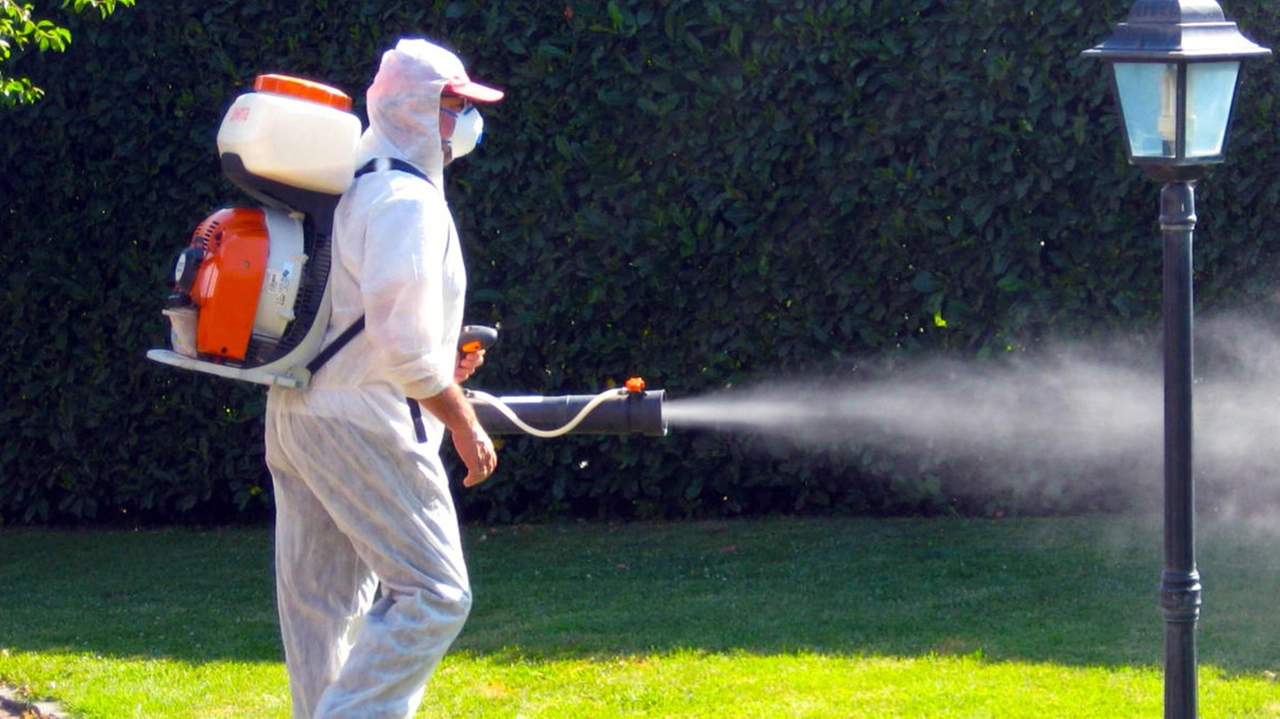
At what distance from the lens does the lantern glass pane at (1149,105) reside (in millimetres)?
4133

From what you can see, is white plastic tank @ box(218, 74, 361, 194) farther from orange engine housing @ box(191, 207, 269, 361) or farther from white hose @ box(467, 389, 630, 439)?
white hose @ box(467, 389, 630, 439)

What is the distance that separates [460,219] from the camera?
807 cm

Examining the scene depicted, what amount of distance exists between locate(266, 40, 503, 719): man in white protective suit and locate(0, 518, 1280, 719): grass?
4.15 feet

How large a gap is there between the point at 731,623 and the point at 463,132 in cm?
262

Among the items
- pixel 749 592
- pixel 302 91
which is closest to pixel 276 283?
pixel 302 91

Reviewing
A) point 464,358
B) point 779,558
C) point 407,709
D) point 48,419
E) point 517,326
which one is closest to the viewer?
point 407,709

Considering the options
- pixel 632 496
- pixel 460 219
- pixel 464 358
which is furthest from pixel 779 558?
pixel 464 358

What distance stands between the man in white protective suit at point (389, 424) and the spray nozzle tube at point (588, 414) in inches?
17.1

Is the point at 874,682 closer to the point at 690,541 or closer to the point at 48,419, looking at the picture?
the point at 690,541

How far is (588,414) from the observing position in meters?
4.77

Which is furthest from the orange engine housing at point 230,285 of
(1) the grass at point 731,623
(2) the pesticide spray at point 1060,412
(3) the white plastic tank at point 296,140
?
(2) the pesticide spray at point 1060,412

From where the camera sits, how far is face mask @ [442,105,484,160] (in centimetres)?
437

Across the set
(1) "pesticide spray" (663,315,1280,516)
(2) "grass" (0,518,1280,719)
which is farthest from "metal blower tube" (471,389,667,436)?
(1) "pesticide spray" (663,315,1280,516)

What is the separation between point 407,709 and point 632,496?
4129 millimetres
